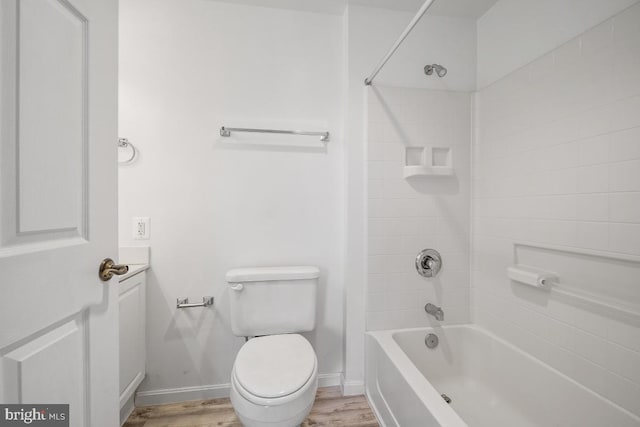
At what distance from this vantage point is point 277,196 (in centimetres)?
159

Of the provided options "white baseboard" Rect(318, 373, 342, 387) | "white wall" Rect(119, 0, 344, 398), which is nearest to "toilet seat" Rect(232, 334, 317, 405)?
"white wall" Rect(119, 0, 344, 398)

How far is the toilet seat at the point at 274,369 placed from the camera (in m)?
0.98

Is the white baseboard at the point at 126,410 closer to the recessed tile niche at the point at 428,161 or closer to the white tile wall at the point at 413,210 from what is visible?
the white tile wall at the point at 413,210

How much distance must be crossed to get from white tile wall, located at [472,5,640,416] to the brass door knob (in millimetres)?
1654

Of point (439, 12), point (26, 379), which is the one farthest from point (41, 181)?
point (439, 12)

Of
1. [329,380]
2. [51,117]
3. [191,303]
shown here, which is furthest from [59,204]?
[329,380]

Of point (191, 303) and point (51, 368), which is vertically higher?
point (51, 368)

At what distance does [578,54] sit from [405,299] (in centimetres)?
140

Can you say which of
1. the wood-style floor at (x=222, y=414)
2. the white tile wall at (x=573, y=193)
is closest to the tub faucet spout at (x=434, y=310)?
the white tile wall at (x=573, y=193)

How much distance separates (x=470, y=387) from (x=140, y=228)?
81.3 inches

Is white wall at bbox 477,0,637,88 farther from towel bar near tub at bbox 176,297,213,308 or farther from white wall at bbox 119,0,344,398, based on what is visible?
towel bar near tub at bbox 176,297,213,308

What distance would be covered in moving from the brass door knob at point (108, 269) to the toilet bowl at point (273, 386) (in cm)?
64

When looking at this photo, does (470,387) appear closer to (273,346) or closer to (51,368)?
(273,346)

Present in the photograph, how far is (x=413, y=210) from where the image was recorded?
1.61m
